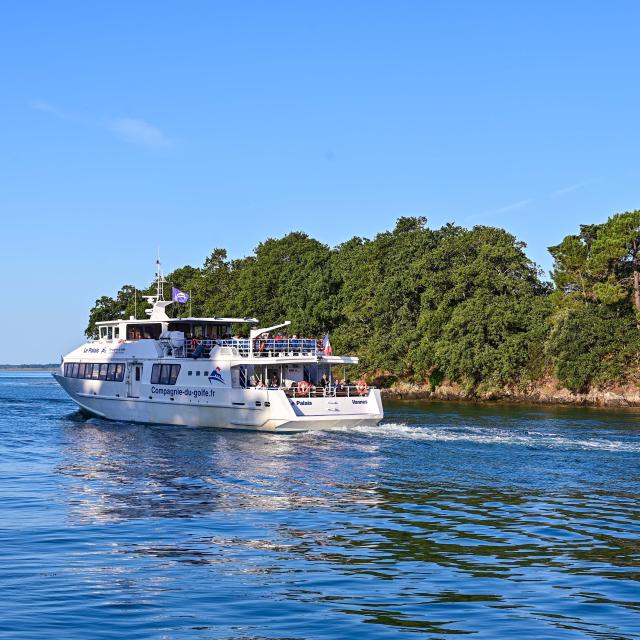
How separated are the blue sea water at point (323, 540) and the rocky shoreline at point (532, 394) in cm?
3647

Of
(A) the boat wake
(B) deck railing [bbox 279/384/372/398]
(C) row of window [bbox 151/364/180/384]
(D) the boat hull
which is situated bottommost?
(A) the boat wake

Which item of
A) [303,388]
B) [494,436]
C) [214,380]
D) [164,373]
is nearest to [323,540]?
[494,436]

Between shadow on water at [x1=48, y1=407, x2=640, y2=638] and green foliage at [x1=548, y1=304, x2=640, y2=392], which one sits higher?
green foliage at [x1=548, y1=304, x2=640, y2=392]

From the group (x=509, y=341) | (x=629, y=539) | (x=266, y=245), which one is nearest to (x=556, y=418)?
(x=509, y=341)

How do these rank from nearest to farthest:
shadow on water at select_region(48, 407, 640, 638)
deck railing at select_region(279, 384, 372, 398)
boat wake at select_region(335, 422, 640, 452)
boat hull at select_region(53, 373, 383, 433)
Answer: shadow on water at select_region(48, 407, 640, 638)
boat wake at select_region(335, 422, 640, 452)
boat hull at select_region(53, 373, 383, 433)
deck railing at select_region(279, 384, 372, 398)

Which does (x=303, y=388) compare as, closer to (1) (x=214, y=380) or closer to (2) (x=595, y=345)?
(1) (x=214, y=380)

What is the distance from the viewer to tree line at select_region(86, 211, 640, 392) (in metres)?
77.7

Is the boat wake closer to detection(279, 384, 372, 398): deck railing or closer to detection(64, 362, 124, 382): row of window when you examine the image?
detection(279, 384, 372, 398): deck railing

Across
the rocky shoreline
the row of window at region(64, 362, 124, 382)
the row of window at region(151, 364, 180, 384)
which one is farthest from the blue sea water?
the rocky shoreline

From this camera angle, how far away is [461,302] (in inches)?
3740

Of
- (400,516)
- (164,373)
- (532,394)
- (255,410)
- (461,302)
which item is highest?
(461,302)

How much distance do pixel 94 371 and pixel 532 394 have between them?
43.5m

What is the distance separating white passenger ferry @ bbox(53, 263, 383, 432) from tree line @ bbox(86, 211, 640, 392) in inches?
1397

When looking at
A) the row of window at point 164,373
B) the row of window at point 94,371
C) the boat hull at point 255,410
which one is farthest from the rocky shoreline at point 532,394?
the row of window at point 94,371
